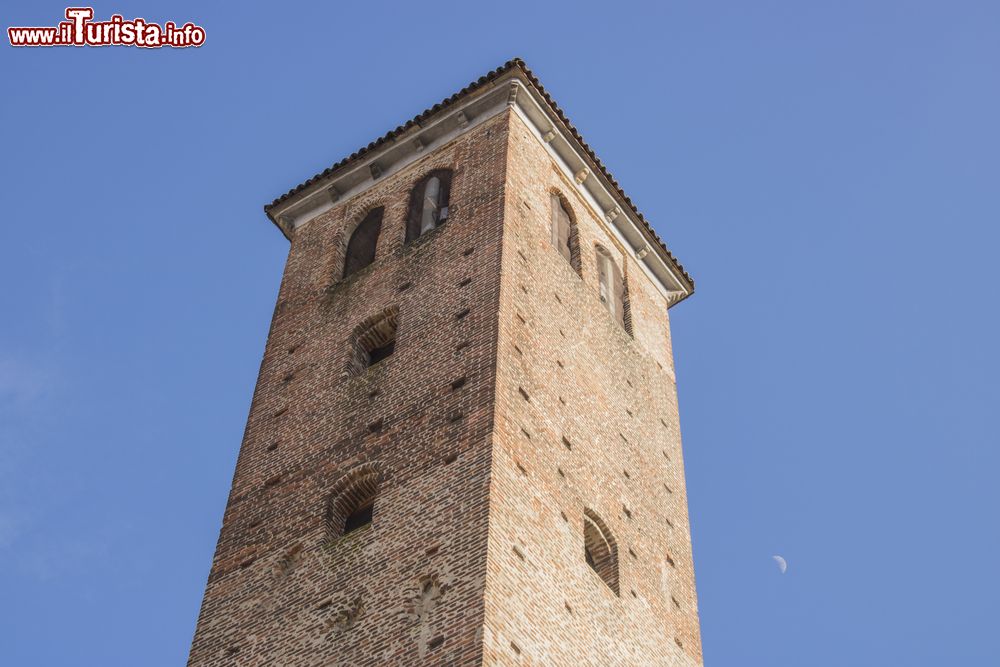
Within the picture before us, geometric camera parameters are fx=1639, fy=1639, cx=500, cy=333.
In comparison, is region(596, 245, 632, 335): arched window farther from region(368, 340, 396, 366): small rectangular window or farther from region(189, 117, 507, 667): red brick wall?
region(368, 340, 396, 366): small rectangular window

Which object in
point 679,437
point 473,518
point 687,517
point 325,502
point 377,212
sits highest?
point 377,212

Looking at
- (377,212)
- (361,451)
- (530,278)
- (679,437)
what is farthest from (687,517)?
(377,212)

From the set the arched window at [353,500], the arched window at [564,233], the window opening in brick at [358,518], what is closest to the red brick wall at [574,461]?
the arched window at [564,233]

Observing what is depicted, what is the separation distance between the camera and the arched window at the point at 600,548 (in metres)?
19.8

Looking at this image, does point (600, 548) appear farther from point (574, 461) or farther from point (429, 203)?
point (429, 203)

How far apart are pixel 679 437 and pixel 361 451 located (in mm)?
6452

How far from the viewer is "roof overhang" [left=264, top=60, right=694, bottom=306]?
25797 mm

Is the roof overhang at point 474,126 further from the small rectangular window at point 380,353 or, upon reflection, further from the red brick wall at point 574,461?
the small rectangular window at point 380,353

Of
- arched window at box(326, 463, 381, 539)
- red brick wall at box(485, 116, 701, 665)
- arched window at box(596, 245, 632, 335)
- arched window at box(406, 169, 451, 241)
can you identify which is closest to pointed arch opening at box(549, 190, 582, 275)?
red brick wall at box(485, 116, 701, 665)

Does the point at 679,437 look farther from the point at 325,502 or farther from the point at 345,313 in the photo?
the point at 325,502

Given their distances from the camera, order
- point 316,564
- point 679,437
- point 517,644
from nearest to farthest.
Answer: point 517,644
point 316,564
point 679,437

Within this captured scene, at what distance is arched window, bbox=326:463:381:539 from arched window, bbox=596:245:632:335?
22.0 feet

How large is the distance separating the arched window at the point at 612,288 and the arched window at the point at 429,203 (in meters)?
2.75

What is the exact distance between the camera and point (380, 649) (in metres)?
16.5
